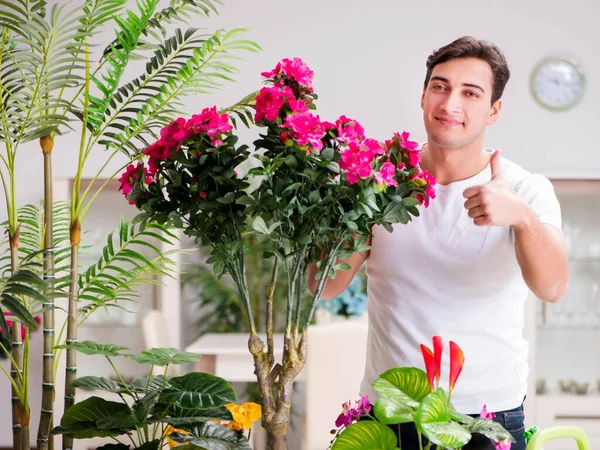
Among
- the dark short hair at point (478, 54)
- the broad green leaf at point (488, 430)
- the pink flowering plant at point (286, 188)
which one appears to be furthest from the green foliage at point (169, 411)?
the dark short hair at point (478, 54)

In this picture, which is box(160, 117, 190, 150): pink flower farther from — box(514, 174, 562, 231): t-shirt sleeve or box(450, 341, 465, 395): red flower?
box(514, 174, 562, 231): t-shirt sleeve

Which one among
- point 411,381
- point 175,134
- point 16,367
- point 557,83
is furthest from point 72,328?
point 557,83

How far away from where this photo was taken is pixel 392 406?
114 centimetres

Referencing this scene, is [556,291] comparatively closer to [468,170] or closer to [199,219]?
[468,170]

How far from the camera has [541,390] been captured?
15.2 ft

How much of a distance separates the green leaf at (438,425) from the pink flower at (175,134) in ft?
1.95

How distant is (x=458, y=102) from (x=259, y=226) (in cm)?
58

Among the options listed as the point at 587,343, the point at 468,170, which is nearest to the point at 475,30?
the point at 587,343

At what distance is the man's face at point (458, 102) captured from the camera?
164 centimetres

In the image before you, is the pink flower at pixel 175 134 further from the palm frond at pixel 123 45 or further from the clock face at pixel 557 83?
the clock face at pixel 557 83

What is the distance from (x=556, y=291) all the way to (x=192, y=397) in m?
0.75

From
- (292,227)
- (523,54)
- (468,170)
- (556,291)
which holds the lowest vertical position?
(556,291)

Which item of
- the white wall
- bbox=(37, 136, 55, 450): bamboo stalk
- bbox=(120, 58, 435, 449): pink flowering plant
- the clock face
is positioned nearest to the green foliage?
bbox=(120, 58, 435, 449): pink flowering plant

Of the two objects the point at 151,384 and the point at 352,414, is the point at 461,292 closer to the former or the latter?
the point at 352,414
